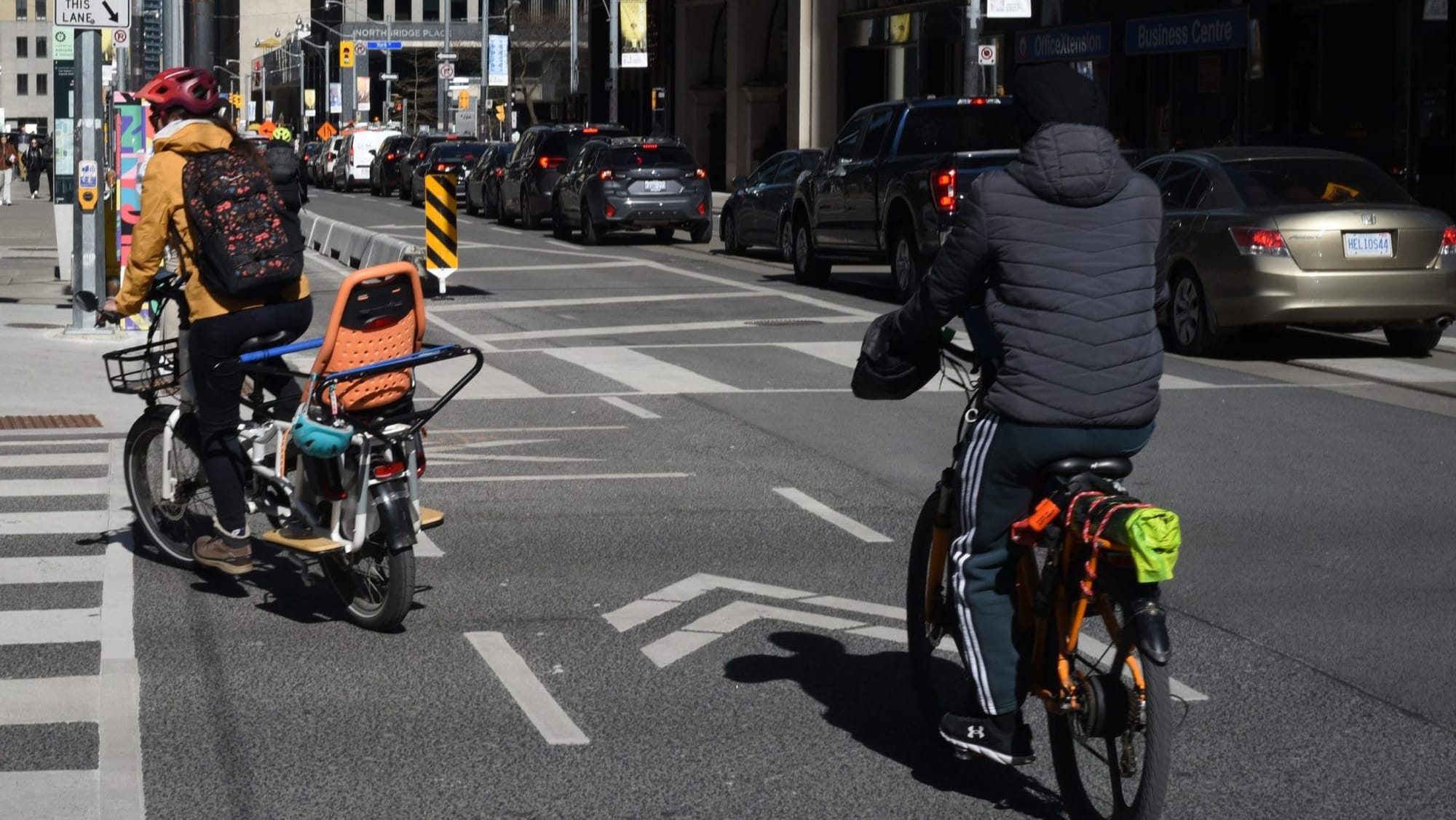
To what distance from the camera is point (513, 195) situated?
36156 millimetres

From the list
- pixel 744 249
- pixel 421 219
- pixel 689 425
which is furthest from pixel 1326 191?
pixel 421 219

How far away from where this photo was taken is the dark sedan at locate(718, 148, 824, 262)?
2633 cm

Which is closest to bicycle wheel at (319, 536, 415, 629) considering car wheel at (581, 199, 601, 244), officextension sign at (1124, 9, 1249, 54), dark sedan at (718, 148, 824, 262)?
dark sedan at (718, 148, 824, 262)

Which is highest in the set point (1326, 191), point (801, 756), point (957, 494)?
point (1326, 191)

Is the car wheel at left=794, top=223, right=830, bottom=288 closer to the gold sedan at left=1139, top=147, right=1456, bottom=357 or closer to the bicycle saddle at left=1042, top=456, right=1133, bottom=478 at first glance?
the gold sedan at left=1139, top=147, right=1456, bottom=357

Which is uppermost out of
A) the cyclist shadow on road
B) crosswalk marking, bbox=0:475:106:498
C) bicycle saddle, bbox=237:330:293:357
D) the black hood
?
the black hood

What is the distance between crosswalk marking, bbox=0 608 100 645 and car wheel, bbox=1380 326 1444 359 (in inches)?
435

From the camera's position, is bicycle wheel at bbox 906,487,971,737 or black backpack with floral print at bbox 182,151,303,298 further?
black backpack with floral print at bbox 182,151,303,298

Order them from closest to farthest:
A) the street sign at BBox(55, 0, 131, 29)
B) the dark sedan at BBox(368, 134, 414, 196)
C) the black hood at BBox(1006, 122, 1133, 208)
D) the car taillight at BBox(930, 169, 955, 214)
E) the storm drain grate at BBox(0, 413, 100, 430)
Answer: the black hood at BBox(1006, 122, 1133, 208)
the storm drain grate at BBox(0, 413, 100, 430)
the street sign at BBox(55, 0, 131, 29)
the car taillight at BBox(930, 169, 955, 214)
the dark sedan at BBox(368, 134, 414, 196)

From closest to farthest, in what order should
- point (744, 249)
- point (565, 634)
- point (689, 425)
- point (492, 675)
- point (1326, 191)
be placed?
1. point (492, 675)
2. point (565, 634)
3. point (689, 425)
4. point (1326, 191)
5. point (744, 249)

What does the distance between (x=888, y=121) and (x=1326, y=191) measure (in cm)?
662

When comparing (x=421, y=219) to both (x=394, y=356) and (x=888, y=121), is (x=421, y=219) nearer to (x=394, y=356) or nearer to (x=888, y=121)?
(x=888, y=121)

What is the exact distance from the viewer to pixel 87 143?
17.4m

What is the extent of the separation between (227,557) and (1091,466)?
3688 millimetres
